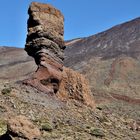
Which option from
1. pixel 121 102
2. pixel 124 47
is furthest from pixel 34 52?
pixel 124 47

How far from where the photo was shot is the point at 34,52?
1088 inches

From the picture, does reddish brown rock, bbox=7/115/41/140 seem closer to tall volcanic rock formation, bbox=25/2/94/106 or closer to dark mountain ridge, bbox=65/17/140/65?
tall volcanic rock formation, bbox=25/2/94/106

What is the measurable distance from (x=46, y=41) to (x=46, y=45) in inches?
9.8

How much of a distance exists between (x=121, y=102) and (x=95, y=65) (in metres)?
28.0

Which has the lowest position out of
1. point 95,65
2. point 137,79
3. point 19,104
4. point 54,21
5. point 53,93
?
point 19,104

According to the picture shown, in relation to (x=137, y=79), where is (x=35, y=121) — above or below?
below

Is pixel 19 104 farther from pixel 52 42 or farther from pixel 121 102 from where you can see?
pixel 121 102

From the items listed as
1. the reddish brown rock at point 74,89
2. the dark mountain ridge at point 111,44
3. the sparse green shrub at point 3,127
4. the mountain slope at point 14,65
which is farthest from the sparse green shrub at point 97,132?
the dark mountain ridge at point 111,44

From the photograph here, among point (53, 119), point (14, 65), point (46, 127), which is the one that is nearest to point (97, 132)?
point (53, 119)

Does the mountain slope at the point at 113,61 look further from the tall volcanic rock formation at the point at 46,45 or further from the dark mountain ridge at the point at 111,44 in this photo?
the tall volcanic rock formation at the point at 46,45

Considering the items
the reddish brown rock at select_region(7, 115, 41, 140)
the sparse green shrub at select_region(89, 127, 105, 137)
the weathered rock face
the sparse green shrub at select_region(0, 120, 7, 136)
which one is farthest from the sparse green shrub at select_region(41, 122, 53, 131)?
the weathered rock face

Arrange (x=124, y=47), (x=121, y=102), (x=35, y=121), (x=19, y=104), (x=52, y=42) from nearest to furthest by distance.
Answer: (x=35, y=121), (x=19, y=104), (x=52, y=42), (x=121, y=102), (x=124, y=47)

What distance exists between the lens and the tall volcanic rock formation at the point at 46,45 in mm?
26538

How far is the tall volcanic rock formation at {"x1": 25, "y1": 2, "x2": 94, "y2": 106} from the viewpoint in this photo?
26538 millimetres
